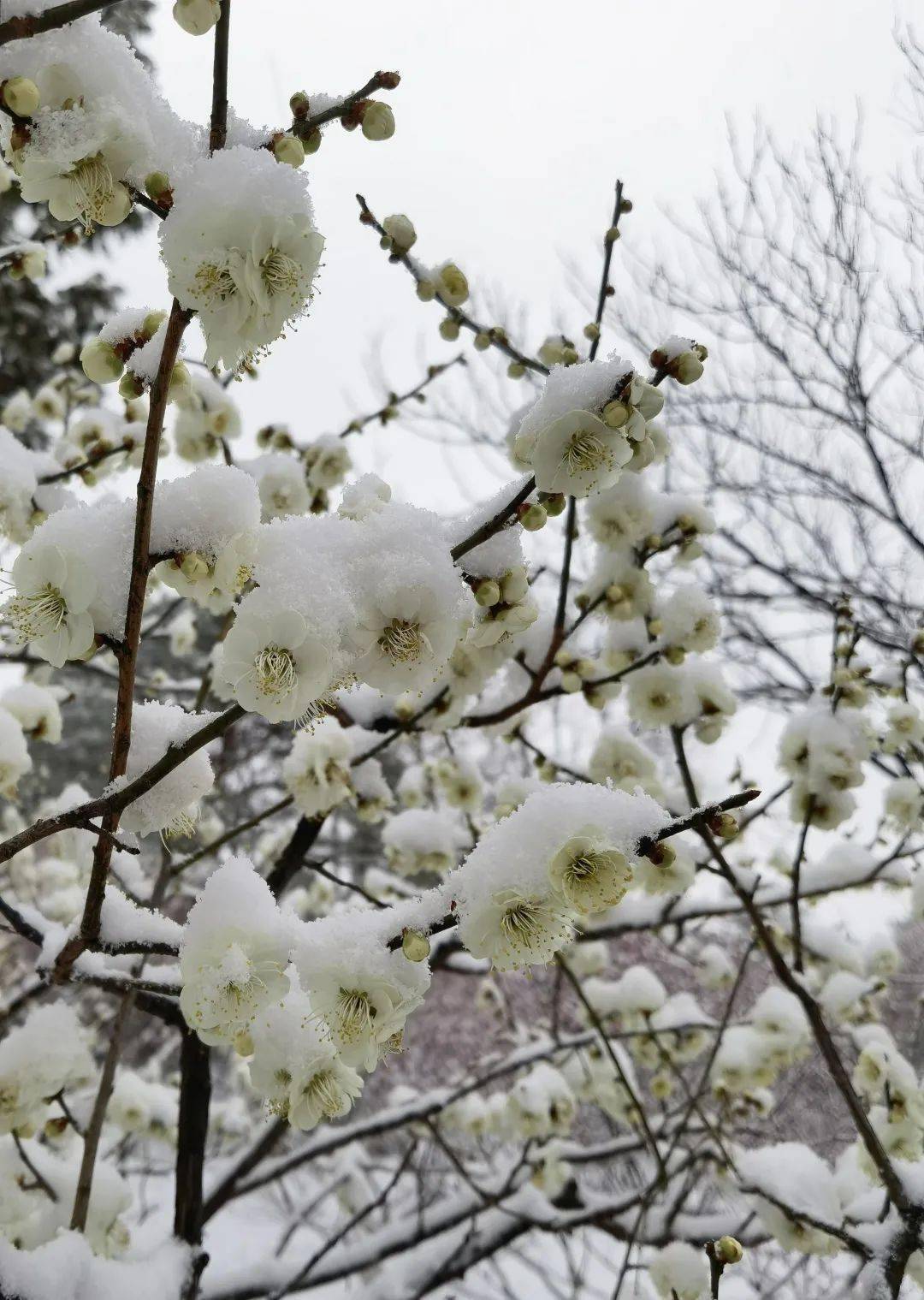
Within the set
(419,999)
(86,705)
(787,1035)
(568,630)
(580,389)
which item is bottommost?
(419,999)

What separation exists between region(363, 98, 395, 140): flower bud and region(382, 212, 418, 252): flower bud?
681 millimetres

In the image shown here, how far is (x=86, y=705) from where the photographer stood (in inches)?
503

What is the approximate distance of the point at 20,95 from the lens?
85 cm

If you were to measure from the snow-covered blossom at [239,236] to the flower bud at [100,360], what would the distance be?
33cm

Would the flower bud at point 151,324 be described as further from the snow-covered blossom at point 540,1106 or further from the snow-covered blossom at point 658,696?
the snow-covered blossom at point 540,1106

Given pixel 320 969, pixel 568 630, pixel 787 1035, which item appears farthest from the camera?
pixel 787 1035

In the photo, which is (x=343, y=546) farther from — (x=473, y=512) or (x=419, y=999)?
Answer: (x=419, y=999)

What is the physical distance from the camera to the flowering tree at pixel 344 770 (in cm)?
91

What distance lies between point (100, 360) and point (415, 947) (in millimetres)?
930

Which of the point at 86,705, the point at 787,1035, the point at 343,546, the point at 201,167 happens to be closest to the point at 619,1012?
the point at 787,1035

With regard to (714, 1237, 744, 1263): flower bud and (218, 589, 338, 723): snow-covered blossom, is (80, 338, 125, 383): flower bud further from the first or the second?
(714, 1237, 744, 1263): flower bud

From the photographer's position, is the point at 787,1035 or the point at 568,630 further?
the point at 787,1035

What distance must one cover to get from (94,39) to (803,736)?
238 cm

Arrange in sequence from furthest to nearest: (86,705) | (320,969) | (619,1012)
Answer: (86,705) → (619,1012) → (320,969)
